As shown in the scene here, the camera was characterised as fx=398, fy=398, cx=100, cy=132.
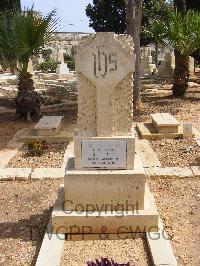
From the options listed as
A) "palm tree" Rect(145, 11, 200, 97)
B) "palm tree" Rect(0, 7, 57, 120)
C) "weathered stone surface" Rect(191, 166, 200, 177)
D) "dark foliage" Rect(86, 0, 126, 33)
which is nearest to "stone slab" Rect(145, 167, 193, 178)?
"weathered stone surface" Rect(191, 166, 200, 177)

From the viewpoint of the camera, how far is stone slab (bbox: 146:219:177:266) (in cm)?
355

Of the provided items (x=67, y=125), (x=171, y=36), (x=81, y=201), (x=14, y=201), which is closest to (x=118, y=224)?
(x=81, y=201)

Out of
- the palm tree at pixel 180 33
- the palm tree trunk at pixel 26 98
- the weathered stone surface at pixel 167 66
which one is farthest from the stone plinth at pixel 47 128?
the weathered stone surface at pixel 167 66

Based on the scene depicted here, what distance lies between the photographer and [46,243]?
388cm

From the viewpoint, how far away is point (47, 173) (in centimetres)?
604

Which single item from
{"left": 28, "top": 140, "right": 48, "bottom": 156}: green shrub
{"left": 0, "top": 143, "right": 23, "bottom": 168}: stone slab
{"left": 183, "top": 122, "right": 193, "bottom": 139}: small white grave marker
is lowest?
{"left": 0, "top": 143, "right": 23, "bottom": 168}: stone slab

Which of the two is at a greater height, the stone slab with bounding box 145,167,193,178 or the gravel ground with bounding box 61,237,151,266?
the stone slab with bounding box 145,167,193,178

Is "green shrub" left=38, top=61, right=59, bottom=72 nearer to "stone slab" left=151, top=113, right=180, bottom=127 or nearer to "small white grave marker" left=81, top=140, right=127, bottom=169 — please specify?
"stone slab" left=151, top=113, right=180, bottom=127

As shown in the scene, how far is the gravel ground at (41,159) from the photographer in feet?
21.4

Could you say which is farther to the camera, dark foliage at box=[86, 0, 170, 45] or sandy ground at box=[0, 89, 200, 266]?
dark foliage at box=[86, 0, 170, 45]

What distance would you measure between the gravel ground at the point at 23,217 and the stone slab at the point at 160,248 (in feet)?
3.69

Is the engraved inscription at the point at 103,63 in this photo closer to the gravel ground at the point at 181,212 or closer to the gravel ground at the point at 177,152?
the gravel ground at the point at 181,212

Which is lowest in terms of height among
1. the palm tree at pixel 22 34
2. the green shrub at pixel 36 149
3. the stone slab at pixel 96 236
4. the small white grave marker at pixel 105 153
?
the stone slab at pixel 96 236

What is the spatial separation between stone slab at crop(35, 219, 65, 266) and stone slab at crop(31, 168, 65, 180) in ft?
5.80
